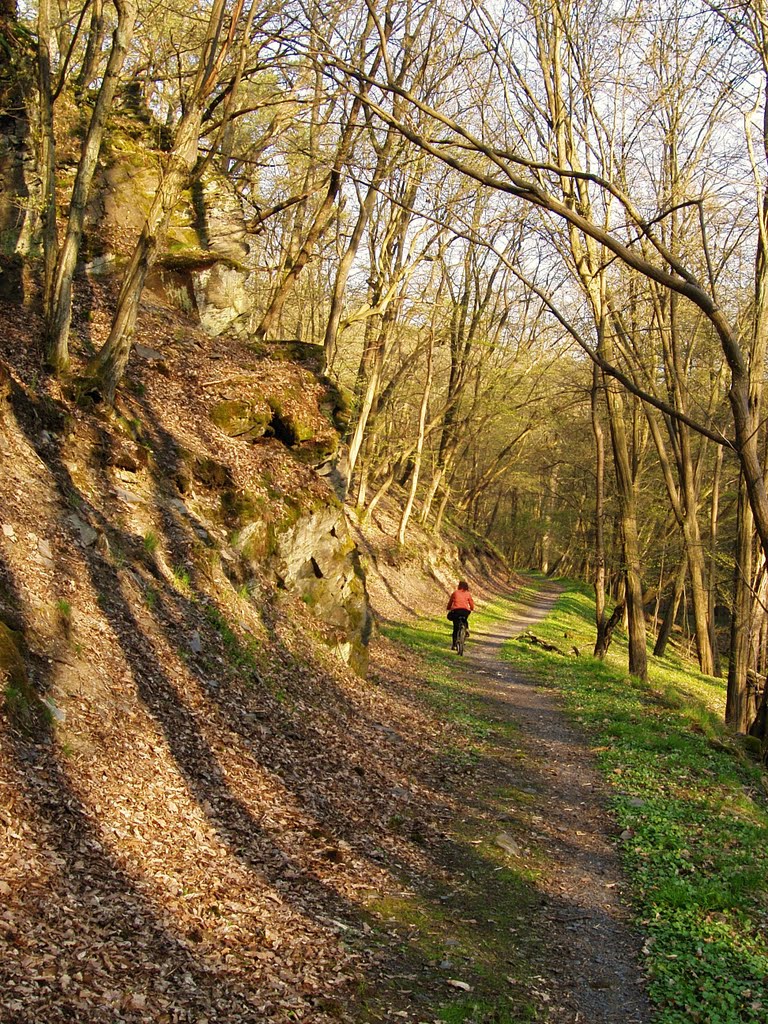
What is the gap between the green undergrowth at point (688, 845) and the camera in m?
5.16

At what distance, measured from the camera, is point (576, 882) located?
6867 millimetres

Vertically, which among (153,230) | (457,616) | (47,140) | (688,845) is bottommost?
(688,845)

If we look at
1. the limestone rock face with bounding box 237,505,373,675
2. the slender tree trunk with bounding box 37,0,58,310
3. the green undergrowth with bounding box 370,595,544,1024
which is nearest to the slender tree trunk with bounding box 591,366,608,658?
the limestone rock face with bounding box 237,505,373,675

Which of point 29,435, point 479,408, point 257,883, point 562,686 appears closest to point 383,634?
point 562,686

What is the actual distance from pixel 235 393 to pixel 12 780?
10.3 metres

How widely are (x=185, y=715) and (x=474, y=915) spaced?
3302mm

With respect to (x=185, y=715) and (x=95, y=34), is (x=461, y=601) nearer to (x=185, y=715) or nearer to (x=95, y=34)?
(x=185, y=715)

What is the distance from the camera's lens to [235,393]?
14.8 m

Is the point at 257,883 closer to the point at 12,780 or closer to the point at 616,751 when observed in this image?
the point at 12,780

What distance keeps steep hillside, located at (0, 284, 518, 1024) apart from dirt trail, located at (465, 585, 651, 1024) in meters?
1.16

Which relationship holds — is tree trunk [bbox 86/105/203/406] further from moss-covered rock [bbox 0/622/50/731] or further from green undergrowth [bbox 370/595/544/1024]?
green undergrowth [bbox 370/595/544/1024]

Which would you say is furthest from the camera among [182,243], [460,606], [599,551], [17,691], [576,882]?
[599,551]

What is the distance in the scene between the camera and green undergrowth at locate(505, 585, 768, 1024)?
5.16 meters

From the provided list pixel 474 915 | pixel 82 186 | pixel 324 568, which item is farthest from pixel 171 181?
pixel 474 915
